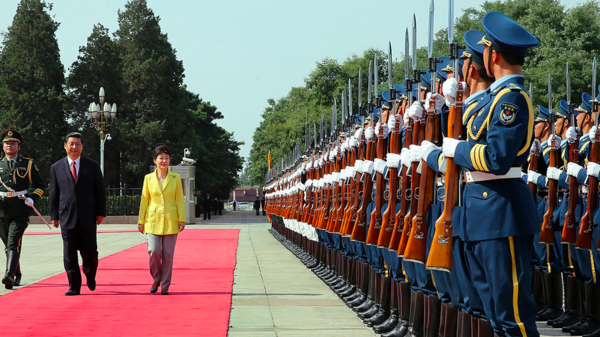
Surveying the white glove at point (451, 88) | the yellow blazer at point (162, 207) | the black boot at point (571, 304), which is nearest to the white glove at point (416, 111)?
the white glove at point (451, 88)

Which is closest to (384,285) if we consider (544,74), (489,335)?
(489,335)

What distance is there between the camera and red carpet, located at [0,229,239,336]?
671cm

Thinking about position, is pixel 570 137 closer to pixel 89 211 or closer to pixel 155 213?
pixel 155 213

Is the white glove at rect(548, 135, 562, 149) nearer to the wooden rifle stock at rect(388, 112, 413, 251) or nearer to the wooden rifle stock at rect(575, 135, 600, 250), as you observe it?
the wooden rifle stock at rect(575, 135, 600, 250)

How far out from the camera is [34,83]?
49125 mm

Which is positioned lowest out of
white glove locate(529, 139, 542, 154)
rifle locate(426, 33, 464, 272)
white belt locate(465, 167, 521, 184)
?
rifle locate(426, 33, 464, 272)

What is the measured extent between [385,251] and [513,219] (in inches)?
98.0

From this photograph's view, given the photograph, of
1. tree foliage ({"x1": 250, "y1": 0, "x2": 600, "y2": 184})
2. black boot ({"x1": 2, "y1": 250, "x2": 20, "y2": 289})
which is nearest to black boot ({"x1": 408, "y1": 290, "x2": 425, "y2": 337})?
black boot ({"x1": 2, "y1": 250, "x2": 20, "y2": 289})

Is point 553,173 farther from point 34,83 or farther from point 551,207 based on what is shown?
point 34,83

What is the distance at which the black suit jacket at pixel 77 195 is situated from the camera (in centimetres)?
910

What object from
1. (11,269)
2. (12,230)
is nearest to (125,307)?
(11,269)

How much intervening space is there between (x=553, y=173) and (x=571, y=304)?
1.15 metres

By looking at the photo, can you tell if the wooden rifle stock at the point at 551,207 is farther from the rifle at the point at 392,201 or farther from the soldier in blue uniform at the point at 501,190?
the soldier in blue uniform at the point at 501,190

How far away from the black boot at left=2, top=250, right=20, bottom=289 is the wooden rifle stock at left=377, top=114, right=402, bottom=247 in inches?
207
